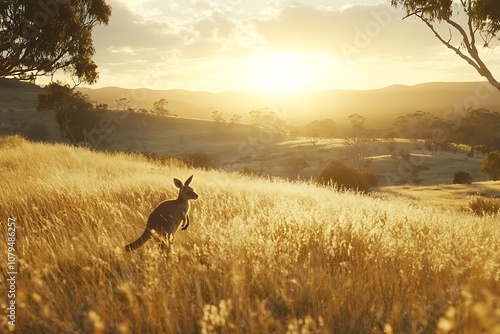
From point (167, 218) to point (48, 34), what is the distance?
45.2 ft

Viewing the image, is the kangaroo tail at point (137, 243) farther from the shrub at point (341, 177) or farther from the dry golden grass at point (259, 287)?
the shrub at point (341, 177)

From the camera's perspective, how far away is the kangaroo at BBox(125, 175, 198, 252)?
13.8 feet

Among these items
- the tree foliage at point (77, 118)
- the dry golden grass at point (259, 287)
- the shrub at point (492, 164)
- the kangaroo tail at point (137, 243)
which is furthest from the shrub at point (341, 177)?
the kangaroo tail at point (137, 243)

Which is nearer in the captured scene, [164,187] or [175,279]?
[175,279]

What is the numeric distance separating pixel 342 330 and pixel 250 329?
25.8 inches

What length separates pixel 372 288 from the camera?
127 inches

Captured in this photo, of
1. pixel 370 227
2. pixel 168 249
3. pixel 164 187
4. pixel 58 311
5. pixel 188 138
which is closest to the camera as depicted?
pixel 58 311

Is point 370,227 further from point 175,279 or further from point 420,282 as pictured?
point 175,279

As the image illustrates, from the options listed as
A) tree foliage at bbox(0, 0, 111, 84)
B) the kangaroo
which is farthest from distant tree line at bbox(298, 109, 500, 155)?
the kangaroo

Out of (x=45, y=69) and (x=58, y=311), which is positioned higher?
(x=45, y=69)

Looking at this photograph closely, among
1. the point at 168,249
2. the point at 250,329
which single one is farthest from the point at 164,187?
the point at 250,329

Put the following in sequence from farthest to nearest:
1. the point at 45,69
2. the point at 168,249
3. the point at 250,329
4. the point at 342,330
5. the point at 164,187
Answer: the point at 45,69 < the point at 164,187 < the point at 168,249 < the point at 342,330 < the point at 250,329

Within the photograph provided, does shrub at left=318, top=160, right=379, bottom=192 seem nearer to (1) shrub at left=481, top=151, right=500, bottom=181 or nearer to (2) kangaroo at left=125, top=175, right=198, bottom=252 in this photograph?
(1) shrub at left=481, top=151, right=500, bottom=181

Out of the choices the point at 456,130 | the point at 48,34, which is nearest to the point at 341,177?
the point at 48,34
